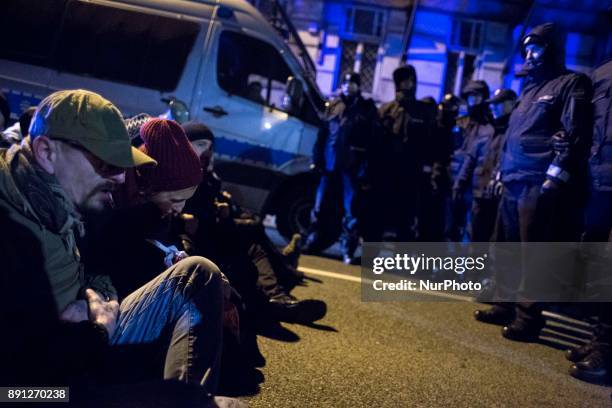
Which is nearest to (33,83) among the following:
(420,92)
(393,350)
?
(393,350)

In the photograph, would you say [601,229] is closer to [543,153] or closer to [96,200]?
[543,153]

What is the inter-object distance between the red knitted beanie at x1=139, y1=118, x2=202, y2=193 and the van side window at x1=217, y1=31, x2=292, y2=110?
339 cm

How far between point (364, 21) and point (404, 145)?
852cm

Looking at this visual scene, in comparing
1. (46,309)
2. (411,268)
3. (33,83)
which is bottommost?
(411,268)

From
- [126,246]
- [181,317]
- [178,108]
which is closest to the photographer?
[181,317]

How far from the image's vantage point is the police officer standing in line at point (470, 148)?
546 cm

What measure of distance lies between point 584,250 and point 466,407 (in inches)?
81.4

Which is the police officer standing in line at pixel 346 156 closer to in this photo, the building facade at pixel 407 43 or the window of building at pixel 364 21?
the building facade at pixel 407 43

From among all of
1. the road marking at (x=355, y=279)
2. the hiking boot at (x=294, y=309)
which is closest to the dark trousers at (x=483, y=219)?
the road marking at (x=355, y=279)

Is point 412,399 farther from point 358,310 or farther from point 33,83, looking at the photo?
point 33,83

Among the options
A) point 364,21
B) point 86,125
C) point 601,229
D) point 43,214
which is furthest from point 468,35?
point 43,214

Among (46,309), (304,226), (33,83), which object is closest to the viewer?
(46,309)

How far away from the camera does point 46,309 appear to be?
1299mm

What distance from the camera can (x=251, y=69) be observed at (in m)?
5.77
